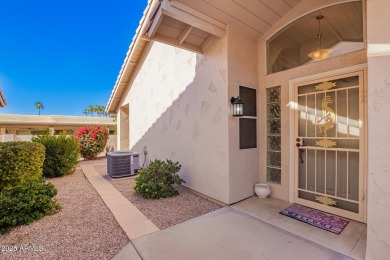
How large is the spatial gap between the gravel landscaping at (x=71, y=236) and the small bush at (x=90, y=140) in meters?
7.34

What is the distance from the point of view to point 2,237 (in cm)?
275

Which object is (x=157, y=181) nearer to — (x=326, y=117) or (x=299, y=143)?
(x=299, y=143)

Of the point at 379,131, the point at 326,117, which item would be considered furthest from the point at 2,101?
the point at 379,131

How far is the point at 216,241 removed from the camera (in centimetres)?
263

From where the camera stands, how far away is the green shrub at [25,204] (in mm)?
2994

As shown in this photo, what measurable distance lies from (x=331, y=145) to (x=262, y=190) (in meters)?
1.62

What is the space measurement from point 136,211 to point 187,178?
1.68 meters

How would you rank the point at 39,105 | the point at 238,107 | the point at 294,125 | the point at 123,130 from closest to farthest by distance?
the point at 238,107 → the point at 294,125 → the point at 123,130 → the point at 39,105

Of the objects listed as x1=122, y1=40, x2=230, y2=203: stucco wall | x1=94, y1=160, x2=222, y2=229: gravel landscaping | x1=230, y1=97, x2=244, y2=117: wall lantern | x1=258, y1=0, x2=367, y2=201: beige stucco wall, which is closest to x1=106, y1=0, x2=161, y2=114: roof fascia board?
x1=122, y1=40, x2=230, y2=203: stucco wall

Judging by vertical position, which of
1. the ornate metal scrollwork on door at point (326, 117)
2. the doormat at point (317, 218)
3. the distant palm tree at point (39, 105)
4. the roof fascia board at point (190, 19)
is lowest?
the doormat at point (317, 218)

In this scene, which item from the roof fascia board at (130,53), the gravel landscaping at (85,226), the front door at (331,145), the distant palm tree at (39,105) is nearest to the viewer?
the gravel landscaping at (85,226)

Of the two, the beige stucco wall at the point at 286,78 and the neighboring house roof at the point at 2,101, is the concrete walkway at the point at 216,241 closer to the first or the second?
the beige stucco wall at the point at 286,78

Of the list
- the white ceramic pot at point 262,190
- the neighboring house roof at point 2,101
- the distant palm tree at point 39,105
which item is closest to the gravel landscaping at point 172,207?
the white ceramic pot at point 262,190

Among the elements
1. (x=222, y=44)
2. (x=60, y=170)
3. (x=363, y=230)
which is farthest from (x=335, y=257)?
(x=60, y=170)
